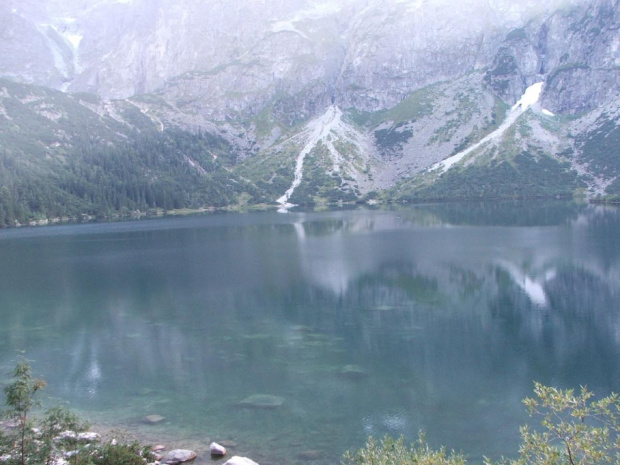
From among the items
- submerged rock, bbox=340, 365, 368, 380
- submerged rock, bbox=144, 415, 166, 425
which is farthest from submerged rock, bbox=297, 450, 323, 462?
submerged rock, bbox=340, 365, 368, 380

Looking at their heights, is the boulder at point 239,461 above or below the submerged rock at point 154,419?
above

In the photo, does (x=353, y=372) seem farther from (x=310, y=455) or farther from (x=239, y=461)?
(x=239, y=461)

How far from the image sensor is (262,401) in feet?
80.1

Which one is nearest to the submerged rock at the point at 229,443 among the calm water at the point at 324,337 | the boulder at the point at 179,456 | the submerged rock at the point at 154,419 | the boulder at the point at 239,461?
the calm water at the point at 324,337

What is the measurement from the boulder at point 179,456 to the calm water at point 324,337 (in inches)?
79.5

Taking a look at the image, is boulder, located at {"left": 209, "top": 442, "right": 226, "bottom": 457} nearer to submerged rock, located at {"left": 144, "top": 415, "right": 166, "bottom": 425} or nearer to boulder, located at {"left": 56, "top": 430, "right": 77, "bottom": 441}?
submerged rock, located at {"left": 144, "top": 415, "right": 166, "bottom": 425}

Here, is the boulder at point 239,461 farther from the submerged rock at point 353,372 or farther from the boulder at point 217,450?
the submerged rock at point 353,372

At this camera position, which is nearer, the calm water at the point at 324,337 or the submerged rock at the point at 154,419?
the calm water at the point at 324,337

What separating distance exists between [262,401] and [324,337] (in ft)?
34.0

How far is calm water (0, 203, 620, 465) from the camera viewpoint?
2227 centimetres

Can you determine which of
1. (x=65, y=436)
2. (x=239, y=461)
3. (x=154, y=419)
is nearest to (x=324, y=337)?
(x=154, y=419)

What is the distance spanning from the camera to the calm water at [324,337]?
22.3 meters

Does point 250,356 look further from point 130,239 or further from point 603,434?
point 130,239

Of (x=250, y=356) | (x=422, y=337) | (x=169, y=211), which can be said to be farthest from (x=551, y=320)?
(x=169, y=211)
